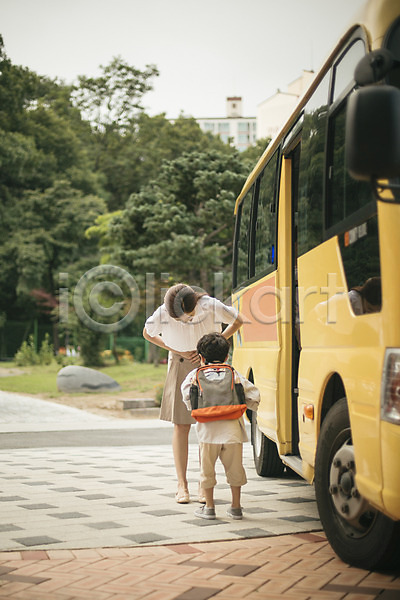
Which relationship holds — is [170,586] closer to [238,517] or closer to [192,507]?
[238,517]

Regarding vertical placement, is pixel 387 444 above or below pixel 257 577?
above

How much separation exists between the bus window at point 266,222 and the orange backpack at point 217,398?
160 centimetres

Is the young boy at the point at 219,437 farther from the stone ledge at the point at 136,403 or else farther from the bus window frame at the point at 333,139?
the stone ledge at the point at 136,403

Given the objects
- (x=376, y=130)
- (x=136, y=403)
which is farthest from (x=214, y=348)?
(x=136, y=403)

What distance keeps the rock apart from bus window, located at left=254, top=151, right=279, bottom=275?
15.4m

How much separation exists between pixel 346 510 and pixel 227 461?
5.38ft

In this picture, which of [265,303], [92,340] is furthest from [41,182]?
[265,303]

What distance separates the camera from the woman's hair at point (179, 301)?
6816 mm

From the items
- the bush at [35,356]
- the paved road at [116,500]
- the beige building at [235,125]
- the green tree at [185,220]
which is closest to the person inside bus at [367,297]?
the paved road at [116,500]

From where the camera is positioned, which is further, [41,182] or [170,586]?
[41,182]

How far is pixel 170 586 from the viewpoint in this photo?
4281 millimetres

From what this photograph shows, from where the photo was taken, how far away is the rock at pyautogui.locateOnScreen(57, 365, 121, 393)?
2317cm

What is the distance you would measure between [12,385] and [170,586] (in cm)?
2166

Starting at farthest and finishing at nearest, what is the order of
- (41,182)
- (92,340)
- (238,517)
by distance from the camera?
(41,182), (92,340), (238,517)
